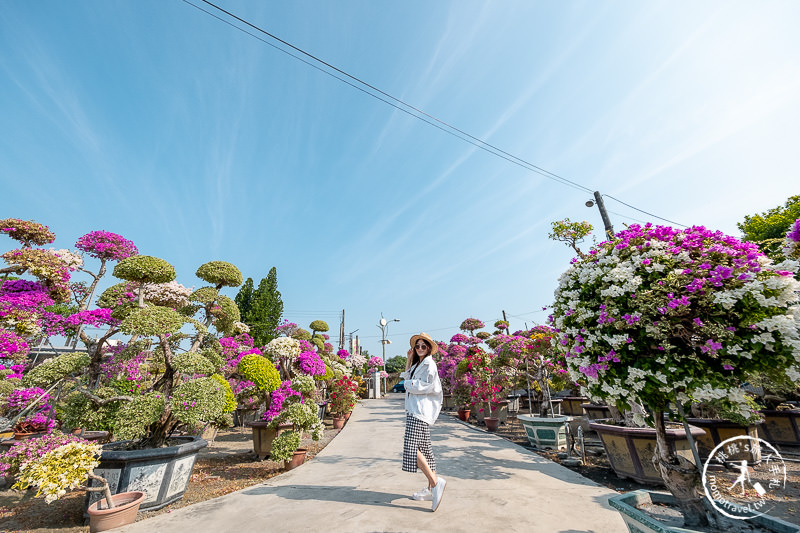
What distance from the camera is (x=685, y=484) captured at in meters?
2.45

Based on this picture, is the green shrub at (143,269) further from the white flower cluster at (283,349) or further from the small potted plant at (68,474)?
the white flower cluster at (283,349)

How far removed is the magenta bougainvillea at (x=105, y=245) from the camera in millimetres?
5688

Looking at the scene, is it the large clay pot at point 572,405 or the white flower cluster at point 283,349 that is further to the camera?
the large clay pot at point 572,405

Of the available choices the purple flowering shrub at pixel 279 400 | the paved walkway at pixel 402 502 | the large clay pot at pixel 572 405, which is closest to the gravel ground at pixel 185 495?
the paved walkway at pixel 402 502

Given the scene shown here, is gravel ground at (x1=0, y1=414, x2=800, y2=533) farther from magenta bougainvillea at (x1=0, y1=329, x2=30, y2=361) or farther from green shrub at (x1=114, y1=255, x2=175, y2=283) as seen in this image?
green shrub at (x1=114, y1=255, x2=175, y2=283)

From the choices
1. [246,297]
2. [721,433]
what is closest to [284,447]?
Answer: [721,433]

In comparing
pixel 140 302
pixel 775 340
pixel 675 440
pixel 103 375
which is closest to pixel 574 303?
pixel 775 340

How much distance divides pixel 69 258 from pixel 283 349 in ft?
13.3

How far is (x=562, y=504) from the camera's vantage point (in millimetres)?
3318

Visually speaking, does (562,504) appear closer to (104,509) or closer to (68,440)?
(104,509)

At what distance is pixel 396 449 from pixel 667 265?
18.7ft

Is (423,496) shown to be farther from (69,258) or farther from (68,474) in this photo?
(69,258)

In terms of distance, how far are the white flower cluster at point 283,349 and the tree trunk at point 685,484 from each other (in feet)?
21.5

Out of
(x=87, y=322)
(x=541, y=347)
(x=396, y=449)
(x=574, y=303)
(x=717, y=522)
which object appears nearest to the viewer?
(x=717, y=522)
